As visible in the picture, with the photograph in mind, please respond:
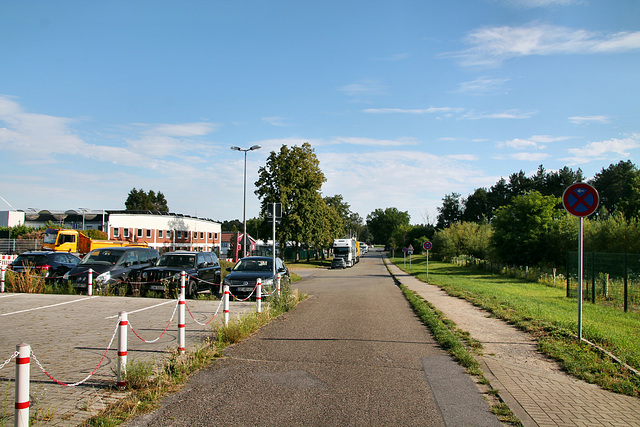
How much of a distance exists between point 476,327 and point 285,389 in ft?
22.0

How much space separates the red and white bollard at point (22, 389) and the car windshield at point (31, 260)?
18.0 metres

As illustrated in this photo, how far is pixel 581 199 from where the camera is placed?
930 cm

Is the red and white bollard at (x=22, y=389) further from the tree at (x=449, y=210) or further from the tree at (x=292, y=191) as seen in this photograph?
the tree at (x=449, y=210)

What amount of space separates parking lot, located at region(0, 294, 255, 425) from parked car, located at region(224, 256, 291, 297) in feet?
3.05

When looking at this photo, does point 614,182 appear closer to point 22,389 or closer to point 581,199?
point 581,199

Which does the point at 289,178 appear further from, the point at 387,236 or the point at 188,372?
the point at 387,236

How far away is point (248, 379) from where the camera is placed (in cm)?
653

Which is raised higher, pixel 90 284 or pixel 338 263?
pixel 90 284

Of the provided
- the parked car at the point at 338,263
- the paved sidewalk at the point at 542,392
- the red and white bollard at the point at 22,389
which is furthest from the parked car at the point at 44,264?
the parked car at the point at 338,263

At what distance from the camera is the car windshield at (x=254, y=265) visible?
17.9 m

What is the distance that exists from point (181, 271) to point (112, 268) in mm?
3352

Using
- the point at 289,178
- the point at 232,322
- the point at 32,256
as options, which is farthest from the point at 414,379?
the point at 289,178

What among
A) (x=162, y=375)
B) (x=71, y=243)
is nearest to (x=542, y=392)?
(x=162, y=375)

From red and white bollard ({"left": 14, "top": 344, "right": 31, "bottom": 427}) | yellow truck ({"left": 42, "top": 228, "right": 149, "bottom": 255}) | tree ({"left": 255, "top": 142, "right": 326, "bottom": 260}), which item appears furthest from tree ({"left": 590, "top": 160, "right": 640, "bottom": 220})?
red and white bollard ({"left": 14, "top": 344, "right": 31, "bottom": 427})
